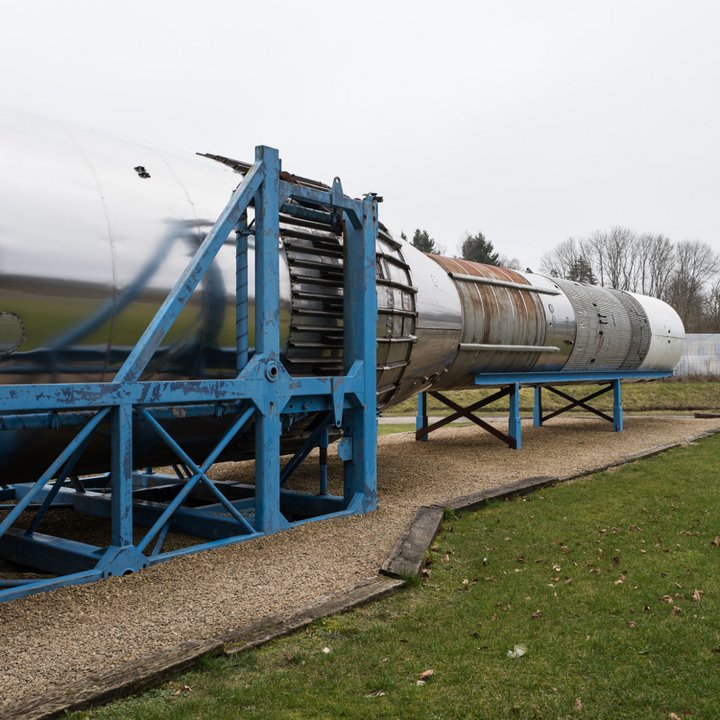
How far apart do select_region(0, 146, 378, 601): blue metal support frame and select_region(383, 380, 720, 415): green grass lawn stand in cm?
1691

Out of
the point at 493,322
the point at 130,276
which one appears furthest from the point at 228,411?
the point at 493,322

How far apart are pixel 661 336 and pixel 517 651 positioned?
1545 cm

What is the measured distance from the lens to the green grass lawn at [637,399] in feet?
83.3

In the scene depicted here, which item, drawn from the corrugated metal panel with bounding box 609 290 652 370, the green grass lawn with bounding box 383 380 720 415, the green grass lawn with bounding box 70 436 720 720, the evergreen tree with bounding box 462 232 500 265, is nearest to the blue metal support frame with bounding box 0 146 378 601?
the green grass lawn with bounding box 70 436 720 720

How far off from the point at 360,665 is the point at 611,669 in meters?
1.40

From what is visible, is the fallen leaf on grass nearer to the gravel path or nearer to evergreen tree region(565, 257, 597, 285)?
the gravel path

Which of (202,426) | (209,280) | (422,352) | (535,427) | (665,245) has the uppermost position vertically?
(665,245)

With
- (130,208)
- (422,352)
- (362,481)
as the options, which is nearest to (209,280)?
(130,208)

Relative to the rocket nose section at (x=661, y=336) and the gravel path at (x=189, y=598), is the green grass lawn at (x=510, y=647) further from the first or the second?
the rocket nose section at (x=661, y=336)

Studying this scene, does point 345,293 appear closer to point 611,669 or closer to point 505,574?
point 505,574

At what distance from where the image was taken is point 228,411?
6344 mm

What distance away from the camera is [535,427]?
18.1 meters

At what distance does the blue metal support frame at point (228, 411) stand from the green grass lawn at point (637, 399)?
1691 centimetres

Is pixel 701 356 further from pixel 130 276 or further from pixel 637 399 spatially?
pixel 130 276
